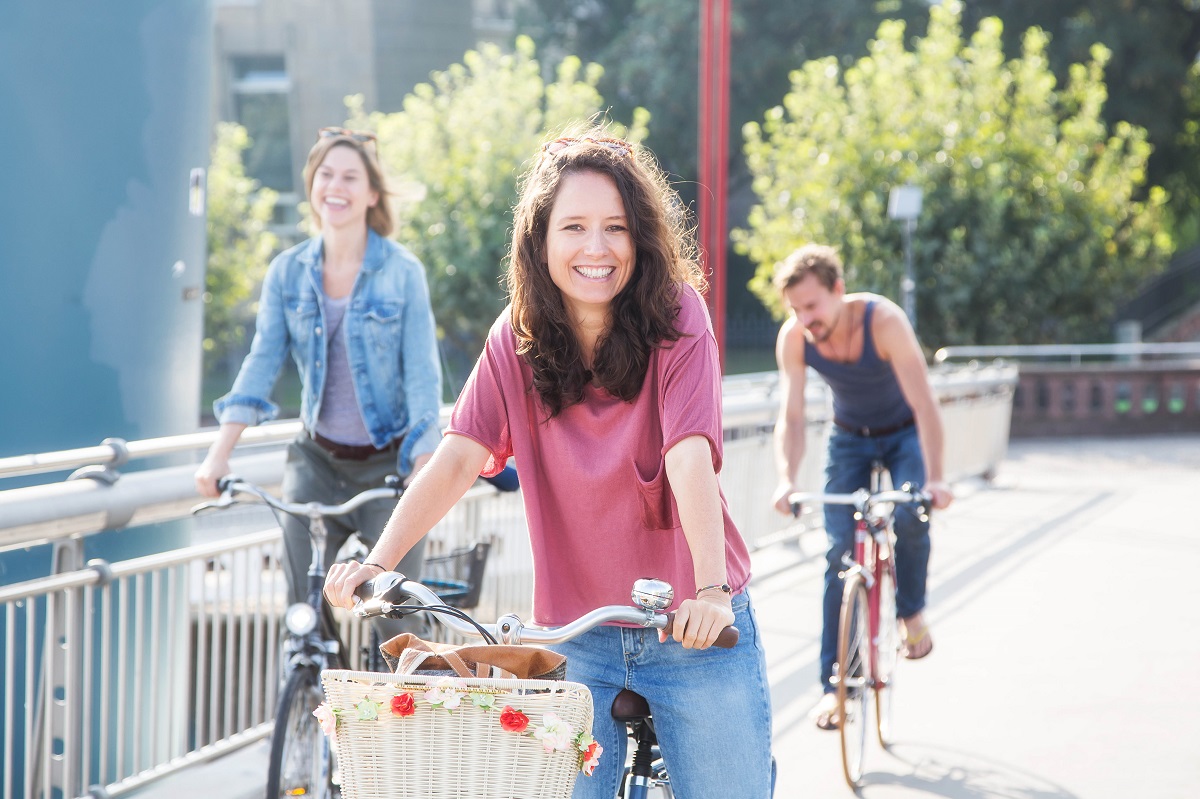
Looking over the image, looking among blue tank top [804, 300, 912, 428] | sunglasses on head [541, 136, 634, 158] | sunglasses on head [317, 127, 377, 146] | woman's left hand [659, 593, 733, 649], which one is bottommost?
woman's left hand [659, 593, 733, 649]

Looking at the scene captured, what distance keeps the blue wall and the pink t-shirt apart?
9.63 ft

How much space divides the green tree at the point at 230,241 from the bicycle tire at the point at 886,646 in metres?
27.2

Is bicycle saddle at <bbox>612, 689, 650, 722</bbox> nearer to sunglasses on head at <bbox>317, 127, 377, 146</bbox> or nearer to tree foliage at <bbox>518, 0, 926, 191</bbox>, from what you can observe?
sunglasses on head at <bbox>317, 127, 377, 146</bbox>

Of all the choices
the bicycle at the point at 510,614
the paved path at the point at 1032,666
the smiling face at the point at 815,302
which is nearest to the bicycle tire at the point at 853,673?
the paved path at the point at 1032,666

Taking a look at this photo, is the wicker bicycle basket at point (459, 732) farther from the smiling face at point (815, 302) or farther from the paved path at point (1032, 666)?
the smiling face at point (815, 302)

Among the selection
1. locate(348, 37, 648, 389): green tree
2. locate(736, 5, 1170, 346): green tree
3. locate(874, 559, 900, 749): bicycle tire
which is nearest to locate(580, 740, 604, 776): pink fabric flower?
locate(874, 559, 900, 749): bicycle tire

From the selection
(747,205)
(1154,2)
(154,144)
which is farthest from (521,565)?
(747,205)

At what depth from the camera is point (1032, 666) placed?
22.6 ft

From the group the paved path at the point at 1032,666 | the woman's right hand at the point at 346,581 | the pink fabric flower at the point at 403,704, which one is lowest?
the paved path at the point at 1032,666

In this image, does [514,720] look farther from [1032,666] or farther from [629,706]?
[1032,666]

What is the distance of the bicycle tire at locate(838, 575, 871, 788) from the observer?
5051 mm

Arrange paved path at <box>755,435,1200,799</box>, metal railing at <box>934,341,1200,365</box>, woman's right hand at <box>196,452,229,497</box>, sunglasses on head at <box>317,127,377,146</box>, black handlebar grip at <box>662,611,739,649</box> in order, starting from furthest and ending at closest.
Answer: metal railing at <box>934,341,1200,365</box> → paved path at <box>755,435,1200,799</box> → sunglasses on head at <box>317,127,377,146</box> → woman's right hand at <box>196,452,229,497</box> → black handlebar grip at <box>662,611,739,649</box>

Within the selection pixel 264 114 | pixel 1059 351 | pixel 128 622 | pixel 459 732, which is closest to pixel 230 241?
pixel 264 114

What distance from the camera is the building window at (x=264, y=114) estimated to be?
121 feet
